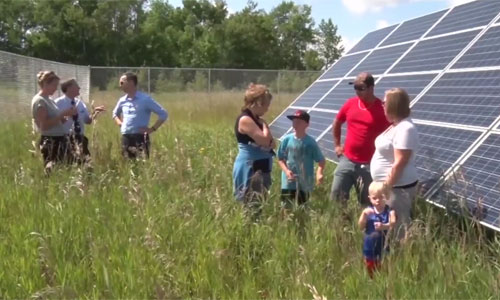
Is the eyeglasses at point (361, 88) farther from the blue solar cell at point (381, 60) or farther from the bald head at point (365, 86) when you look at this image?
the blue solar cell at point (381, 60)

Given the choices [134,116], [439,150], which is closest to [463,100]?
[439,150]

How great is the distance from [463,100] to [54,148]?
474 cm

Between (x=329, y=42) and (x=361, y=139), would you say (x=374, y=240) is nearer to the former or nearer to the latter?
(x=361, y=139)

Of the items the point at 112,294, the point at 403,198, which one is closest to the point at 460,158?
the point at 403,198

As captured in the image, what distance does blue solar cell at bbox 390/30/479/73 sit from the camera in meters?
7.05

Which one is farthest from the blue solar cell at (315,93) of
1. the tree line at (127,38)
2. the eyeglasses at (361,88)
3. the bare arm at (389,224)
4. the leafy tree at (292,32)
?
the leafy tree at (292,32)

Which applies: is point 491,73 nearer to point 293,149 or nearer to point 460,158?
point 460,158

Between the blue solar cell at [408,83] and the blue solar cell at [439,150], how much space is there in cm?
114

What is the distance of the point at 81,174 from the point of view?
5949 millimetres

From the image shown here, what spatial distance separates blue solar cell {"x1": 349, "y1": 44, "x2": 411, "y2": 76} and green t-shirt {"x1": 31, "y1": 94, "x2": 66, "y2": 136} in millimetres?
4345

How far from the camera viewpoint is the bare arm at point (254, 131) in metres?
5.48

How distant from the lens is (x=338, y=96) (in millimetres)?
9102

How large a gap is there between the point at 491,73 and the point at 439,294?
122 inches

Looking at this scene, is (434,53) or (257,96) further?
(434,53)
